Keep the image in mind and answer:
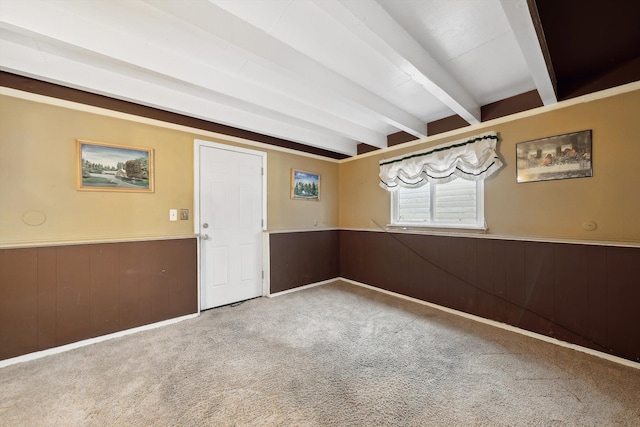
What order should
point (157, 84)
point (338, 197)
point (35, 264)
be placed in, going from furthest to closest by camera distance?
point (338, 197), point (157, 84), point (35, 264)

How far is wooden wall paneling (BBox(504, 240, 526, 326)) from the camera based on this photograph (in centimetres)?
246

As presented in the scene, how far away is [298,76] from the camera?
1969 mm

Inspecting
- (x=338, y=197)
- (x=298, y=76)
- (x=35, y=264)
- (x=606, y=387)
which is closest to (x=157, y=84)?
(x=298, y=76)

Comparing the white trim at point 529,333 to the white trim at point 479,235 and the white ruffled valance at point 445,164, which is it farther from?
the white ruffled valance at point 445,164

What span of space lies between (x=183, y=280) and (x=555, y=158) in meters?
3.97

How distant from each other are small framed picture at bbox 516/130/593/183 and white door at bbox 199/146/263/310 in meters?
3.07

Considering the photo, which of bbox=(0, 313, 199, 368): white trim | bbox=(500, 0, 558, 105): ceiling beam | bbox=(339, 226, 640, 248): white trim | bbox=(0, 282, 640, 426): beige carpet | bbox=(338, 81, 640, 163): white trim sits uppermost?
bbox=(500, 0, 558, 105): ceiling beam

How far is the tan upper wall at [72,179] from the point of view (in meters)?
2.01

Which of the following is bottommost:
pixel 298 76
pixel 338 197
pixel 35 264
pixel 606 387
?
pixel 606 387

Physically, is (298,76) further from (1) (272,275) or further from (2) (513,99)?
(1) (272,275)

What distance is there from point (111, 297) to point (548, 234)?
421cm

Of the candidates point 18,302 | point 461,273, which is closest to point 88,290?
point 18,302

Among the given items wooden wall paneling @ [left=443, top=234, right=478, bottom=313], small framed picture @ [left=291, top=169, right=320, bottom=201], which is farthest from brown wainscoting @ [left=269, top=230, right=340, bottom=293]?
wooden wall paneling @ [left=443, top=234, right=478, bottom=313]

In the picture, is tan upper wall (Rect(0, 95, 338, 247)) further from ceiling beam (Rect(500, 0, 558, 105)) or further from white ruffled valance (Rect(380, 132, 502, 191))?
ceiling beam (Rect(500, 0, 558, 105))
